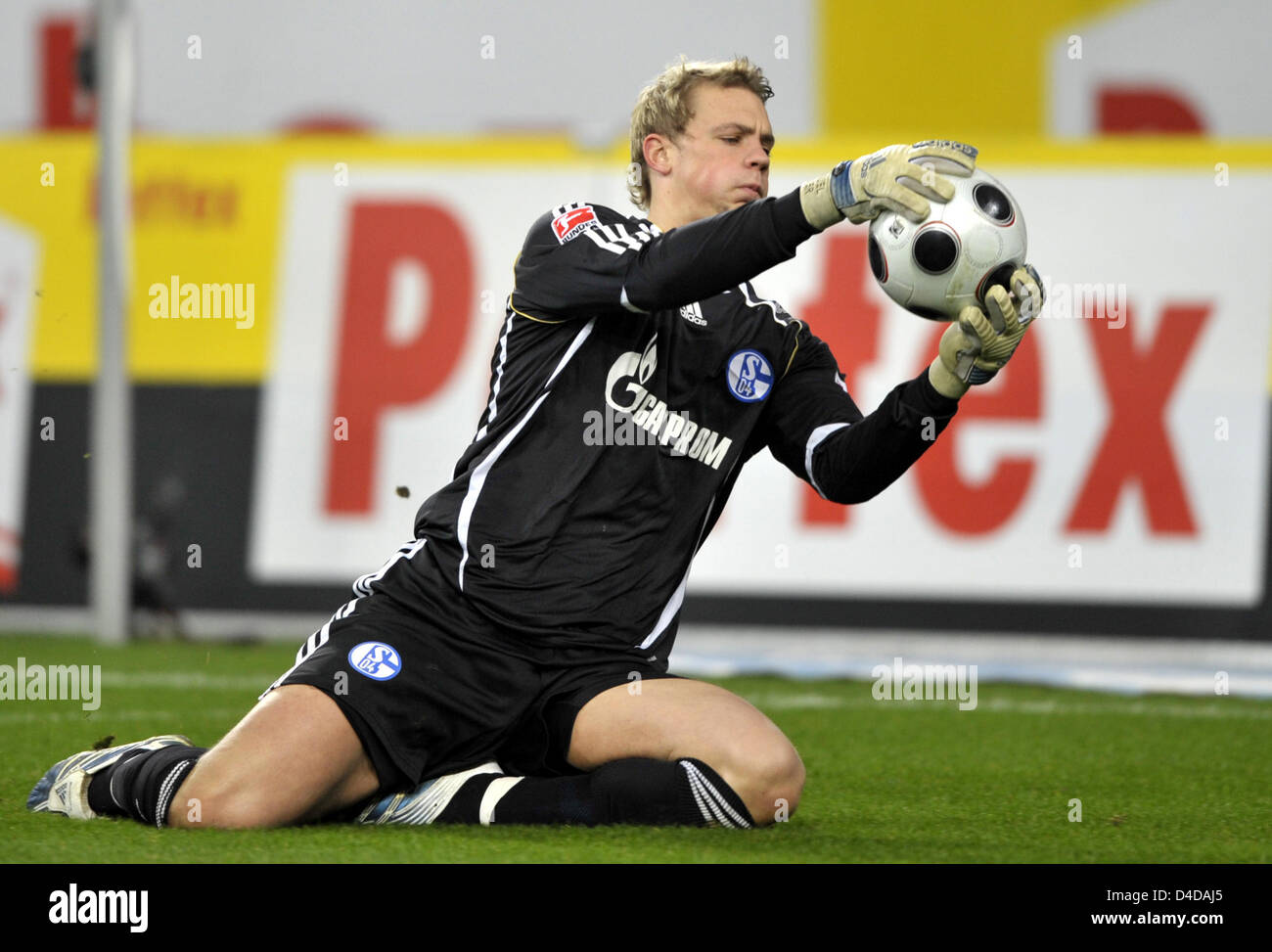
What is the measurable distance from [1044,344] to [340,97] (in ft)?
19.7

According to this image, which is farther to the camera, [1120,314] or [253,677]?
[1120,314]

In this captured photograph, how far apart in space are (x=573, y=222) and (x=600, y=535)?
69 cm

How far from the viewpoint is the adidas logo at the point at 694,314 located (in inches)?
164

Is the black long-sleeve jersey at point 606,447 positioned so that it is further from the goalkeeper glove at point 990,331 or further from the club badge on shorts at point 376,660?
the club badge on shorts at point 376,660

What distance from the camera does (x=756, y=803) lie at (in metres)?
3.78

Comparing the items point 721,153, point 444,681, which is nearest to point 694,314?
point 721,153

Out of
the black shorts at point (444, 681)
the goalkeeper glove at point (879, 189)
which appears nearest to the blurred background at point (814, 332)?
the black shorts at point (444, 681)

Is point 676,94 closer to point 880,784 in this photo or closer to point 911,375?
point 880,784

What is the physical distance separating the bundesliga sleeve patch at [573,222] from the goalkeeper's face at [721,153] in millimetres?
322

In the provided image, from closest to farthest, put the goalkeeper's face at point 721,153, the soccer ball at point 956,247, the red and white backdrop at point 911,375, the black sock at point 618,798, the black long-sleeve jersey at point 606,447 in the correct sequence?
1. the soccer ball at point 956,247
2. the black sock at point 618,798
3. the black long-sleeve jersey at point 606,447
4. the goalkeeper's face at point 721,153
5. the red and white backdrop at point 911,375

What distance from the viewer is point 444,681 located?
386 cm

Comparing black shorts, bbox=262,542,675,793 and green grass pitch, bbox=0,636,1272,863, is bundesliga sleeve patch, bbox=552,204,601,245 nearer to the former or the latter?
black shorts, bbox=262,542,675,793

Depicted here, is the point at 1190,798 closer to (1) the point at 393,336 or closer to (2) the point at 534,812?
(2) the point at 534,812
